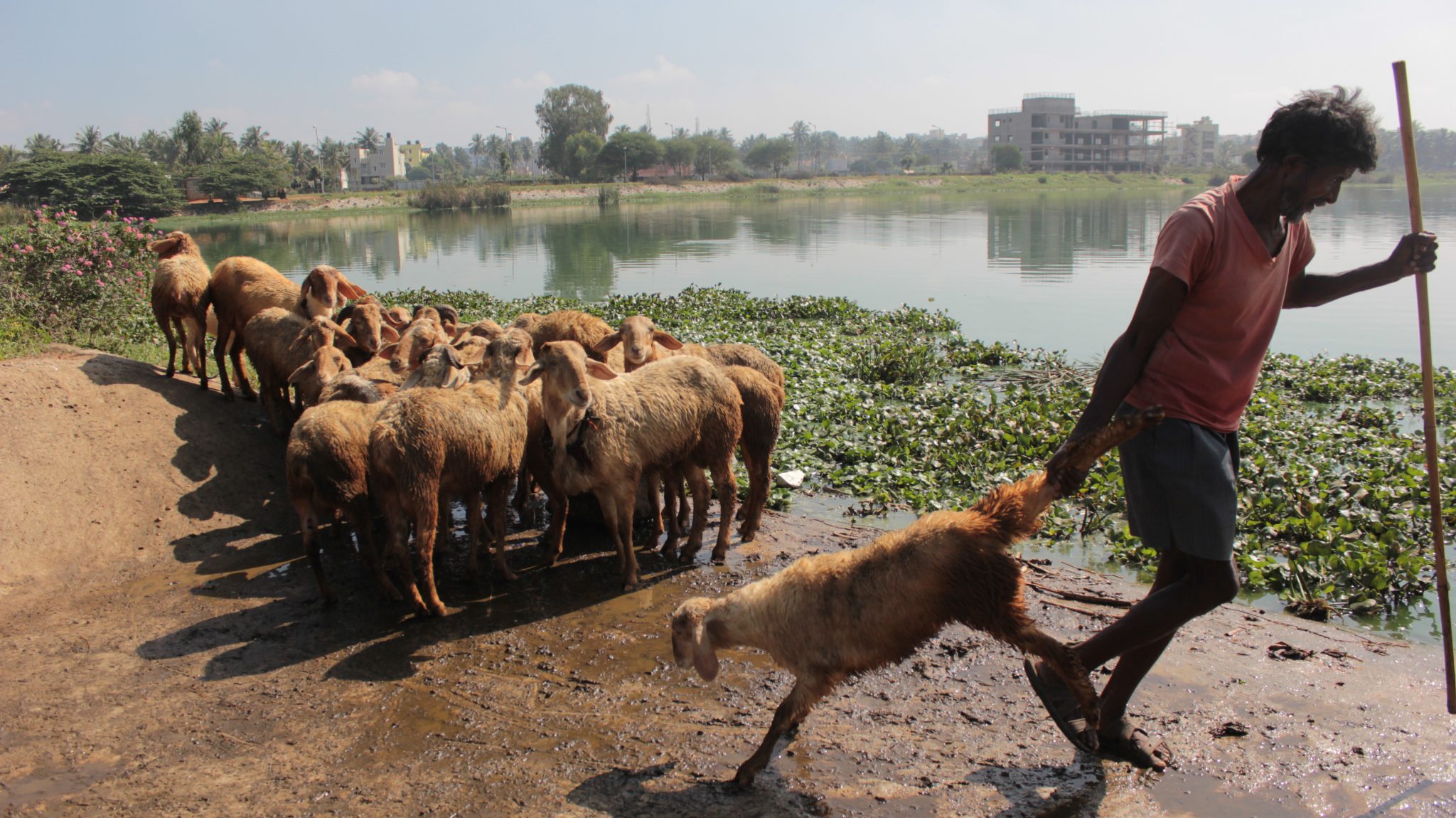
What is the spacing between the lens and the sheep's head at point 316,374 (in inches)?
288

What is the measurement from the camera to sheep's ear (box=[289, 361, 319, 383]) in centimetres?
739

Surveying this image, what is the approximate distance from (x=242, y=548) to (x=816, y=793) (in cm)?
514

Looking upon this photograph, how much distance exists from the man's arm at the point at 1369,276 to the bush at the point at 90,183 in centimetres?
6297

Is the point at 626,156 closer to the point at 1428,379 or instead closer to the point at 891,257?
the point at 891,257

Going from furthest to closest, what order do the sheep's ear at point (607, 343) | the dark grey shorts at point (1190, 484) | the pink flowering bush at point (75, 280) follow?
the pink flowering bush at point (75, 280) → the sheep's ear at point (607, 343) → the dark grey shorts at point (1190, 484)

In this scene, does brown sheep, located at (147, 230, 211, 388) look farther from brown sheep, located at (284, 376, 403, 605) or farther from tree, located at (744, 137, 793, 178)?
tree, located at (744, 137, 793, 178)

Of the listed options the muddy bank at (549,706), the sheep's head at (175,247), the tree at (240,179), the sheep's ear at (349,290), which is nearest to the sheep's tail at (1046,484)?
the muddy bank at (549,706)

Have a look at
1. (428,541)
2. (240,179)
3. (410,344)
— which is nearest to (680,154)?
(240,179)

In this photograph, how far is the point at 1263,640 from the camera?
542 centimetres

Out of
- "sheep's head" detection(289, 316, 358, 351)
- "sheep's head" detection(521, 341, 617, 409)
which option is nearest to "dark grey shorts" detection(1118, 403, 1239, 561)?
"sheep's head" detection(521, 341, 617, 409)

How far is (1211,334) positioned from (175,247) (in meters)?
11.0

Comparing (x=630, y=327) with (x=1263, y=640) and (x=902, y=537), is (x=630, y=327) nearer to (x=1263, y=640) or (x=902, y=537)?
(x=902, y=537)

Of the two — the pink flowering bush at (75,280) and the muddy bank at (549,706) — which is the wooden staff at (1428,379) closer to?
the muddy bank at (549,706)

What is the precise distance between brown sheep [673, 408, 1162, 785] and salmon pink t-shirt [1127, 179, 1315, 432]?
0.46 metres
